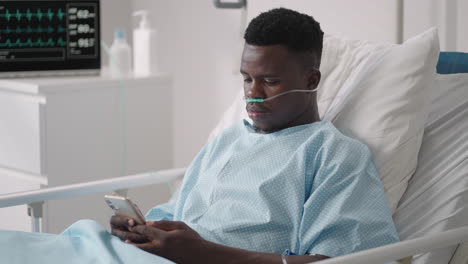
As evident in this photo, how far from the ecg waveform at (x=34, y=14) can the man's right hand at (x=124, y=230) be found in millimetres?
1211

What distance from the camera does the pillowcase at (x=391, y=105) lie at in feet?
5.27

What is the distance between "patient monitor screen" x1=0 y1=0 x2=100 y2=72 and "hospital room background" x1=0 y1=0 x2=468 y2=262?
0.07 meters

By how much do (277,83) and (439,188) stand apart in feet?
1.29

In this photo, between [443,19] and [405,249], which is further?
[443,19]

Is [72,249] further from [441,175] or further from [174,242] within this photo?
[441,175]

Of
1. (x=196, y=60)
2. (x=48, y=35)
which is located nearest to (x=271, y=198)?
(x=48, y=35)

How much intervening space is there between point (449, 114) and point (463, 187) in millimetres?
210

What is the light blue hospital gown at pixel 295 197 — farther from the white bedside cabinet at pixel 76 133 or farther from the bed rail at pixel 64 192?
the white bedside cabinet at pixel 76 133

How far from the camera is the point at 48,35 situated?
253cm

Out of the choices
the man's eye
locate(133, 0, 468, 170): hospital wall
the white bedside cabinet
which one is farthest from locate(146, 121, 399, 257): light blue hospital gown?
locate(133, 0, 468, 170): hospital wall

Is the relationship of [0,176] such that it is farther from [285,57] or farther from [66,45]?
[285,57]

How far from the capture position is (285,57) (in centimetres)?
157

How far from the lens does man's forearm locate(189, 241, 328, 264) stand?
140cm

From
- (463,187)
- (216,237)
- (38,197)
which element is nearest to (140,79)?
(38,197)
